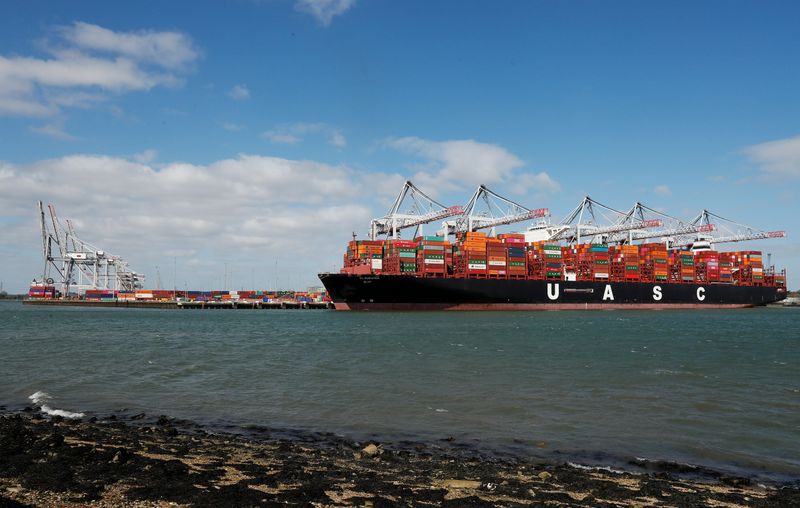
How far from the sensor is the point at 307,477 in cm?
825

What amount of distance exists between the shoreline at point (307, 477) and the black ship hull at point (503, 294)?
5377 centimetres

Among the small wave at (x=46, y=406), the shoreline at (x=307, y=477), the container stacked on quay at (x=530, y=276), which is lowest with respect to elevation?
the small wave at (x=46, y=406)

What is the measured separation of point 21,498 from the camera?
6730mm

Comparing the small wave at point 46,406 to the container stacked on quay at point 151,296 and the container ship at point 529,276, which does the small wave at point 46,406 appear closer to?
the container ship at point 529,276

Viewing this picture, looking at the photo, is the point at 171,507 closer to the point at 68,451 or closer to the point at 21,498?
the point at 21,498

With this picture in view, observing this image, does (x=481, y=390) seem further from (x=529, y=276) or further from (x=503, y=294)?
(x=529, y=276)

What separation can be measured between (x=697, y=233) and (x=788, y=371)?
85.2 metres

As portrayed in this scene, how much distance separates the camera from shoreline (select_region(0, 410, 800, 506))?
719cm

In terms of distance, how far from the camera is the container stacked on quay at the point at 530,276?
66.4 m

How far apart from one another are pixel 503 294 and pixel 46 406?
194ft

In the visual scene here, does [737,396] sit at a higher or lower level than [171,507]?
lower

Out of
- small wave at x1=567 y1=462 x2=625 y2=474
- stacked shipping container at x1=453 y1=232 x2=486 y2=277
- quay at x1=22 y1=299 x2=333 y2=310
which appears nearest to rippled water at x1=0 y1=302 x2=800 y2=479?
small wave at x1=567 y1=462 x2=625 y2=474

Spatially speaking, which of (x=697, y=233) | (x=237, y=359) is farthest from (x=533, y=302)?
(x=237, y=359)

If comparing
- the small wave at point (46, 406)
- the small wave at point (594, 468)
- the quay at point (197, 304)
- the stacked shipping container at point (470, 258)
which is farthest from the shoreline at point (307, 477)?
the quay at point (197, 304)
